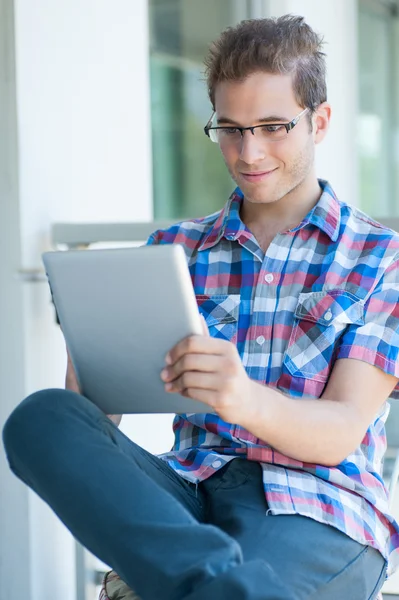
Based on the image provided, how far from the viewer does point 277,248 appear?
1.67 m

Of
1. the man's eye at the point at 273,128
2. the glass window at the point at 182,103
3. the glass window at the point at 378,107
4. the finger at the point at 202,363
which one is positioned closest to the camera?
the finger at the point at 202,363

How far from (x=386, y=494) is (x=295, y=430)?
0.28 m

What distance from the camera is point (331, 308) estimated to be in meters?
1.58

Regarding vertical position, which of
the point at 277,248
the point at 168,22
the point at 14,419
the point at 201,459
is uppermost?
the point at 168,22

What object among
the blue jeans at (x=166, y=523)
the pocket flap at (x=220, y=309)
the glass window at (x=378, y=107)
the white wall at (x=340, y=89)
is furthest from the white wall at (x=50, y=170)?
the glass window at (x=378, y=107)

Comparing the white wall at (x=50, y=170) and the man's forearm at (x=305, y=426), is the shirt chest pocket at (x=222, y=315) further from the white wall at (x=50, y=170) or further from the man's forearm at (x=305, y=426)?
the white wall at (x=50, y=170)

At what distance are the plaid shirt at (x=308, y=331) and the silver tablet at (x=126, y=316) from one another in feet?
0.63

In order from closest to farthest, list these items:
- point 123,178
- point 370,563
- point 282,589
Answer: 1. point 282,589
2. point 370,563
3. point 123,178

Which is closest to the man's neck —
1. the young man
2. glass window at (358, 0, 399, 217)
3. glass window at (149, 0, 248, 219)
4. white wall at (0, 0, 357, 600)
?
the young man

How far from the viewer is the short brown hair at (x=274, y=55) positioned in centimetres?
164

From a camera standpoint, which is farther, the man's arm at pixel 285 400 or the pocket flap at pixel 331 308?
the pocket flap at pixel 331 308

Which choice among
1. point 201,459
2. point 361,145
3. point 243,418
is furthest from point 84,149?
point 361,145

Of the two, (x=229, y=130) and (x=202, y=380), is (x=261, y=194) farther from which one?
(x=202, y=380)

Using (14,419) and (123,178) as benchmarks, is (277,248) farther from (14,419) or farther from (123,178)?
(123,178)
